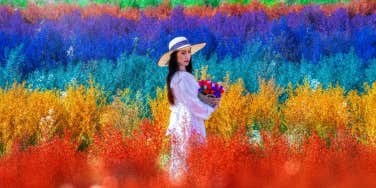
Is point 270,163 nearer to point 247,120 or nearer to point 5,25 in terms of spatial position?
point 247,120

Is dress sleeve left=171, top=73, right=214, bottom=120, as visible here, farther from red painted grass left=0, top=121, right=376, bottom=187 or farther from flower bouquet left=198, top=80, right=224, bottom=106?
red painted grass left=0, top=121, right=376, bottom=187

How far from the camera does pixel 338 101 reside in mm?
5371

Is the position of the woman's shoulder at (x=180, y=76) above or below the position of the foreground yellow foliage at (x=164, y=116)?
above

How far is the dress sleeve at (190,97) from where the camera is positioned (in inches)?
166

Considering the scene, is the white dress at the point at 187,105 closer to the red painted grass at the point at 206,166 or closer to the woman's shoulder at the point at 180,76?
the woman's shoulder at the point at 180,76

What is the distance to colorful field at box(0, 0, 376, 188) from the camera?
3104 mm

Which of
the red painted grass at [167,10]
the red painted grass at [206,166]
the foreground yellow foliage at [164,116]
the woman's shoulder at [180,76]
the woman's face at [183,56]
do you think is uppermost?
the red painted grass at [167,10]

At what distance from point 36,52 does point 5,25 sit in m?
1.57

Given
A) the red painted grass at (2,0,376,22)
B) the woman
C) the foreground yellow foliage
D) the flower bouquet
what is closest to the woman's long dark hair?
the woman

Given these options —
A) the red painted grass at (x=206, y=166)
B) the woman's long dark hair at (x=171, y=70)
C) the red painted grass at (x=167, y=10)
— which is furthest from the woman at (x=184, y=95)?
the red painted grass at (x=167, y=10)

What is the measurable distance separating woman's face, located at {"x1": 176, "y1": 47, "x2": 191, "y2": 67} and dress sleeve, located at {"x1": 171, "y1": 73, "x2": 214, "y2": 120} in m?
0.10

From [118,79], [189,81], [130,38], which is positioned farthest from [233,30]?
[189,81]

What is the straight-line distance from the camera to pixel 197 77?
6.25m

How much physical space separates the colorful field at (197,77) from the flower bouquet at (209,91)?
300 mm
